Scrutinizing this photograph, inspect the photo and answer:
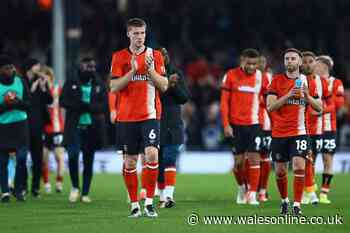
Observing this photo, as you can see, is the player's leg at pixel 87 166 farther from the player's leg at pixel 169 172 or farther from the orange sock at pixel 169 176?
the orange sock at pixel 169 176

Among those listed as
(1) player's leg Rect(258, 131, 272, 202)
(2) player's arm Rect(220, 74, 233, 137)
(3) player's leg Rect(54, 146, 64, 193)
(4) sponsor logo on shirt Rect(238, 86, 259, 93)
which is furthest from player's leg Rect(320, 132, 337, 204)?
(3) player's leg Rect(54, 146, 64, 193)

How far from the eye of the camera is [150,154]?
15898 millimetres

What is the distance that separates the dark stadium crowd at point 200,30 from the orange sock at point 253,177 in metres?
13.9

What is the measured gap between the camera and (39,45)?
35781mm

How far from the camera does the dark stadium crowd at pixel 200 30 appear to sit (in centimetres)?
3425

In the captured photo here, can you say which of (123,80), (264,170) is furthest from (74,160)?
(123,80)

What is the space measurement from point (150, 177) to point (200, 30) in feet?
64.9

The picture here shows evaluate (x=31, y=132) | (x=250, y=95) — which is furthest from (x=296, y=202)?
(x=31, y=132)

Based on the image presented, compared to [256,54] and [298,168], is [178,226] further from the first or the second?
[256,54]

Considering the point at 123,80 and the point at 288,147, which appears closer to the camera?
the point at 123,80

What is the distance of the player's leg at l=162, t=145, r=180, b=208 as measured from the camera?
18.5m

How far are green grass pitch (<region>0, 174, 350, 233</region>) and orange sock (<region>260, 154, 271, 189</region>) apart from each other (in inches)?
16.4

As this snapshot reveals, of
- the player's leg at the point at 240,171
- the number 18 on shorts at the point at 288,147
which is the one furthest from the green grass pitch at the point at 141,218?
the number 18 on shorts at the point at 288,147

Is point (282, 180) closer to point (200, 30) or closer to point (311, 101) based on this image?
point (311, 101)
